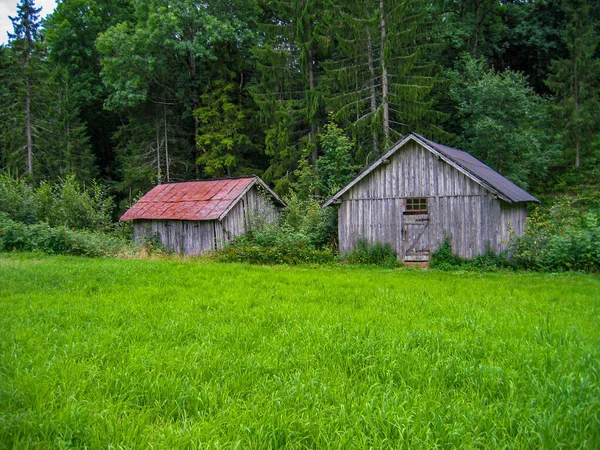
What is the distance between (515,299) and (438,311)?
8.10 feet

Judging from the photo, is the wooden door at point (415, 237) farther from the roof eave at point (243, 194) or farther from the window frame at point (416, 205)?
the roof eave at point (243, 194)

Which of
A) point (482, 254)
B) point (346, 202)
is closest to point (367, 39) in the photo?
point (346, 202)

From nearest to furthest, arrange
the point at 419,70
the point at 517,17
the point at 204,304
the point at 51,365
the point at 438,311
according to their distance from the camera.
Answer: the point at 51,365
the point at 438,311
the point at 204,304
the point at 419,70
the point at 517,17

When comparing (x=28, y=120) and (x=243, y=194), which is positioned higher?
(x=28, y=120)

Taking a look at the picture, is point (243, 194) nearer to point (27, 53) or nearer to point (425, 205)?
point (425, 205)

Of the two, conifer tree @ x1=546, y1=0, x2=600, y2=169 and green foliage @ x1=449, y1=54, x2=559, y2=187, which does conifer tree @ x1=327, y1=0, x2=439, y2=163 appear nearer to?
green foliage @ x1=449, y1=54, x2=559, y2=187

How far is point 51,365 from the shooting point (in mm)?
4988

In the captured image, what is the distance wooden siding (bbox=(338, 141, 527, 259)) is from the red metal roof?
247 inches

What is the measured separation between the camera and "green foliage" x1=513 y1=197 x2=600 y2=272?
14461 millimetres

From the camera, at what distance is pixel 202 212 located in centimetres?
2222

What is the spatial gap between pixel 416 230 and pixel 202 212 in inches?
422

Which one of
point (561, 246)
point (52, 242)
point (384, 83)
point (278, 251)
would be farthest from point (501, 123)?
point (52, 242)

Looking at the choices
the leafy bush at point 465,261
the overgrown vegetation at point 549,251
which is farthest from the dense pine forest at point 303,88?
the overgrown vegetation at point 549,251

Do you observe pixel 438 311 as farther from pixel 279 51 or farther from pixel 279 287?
pixel 279 51
